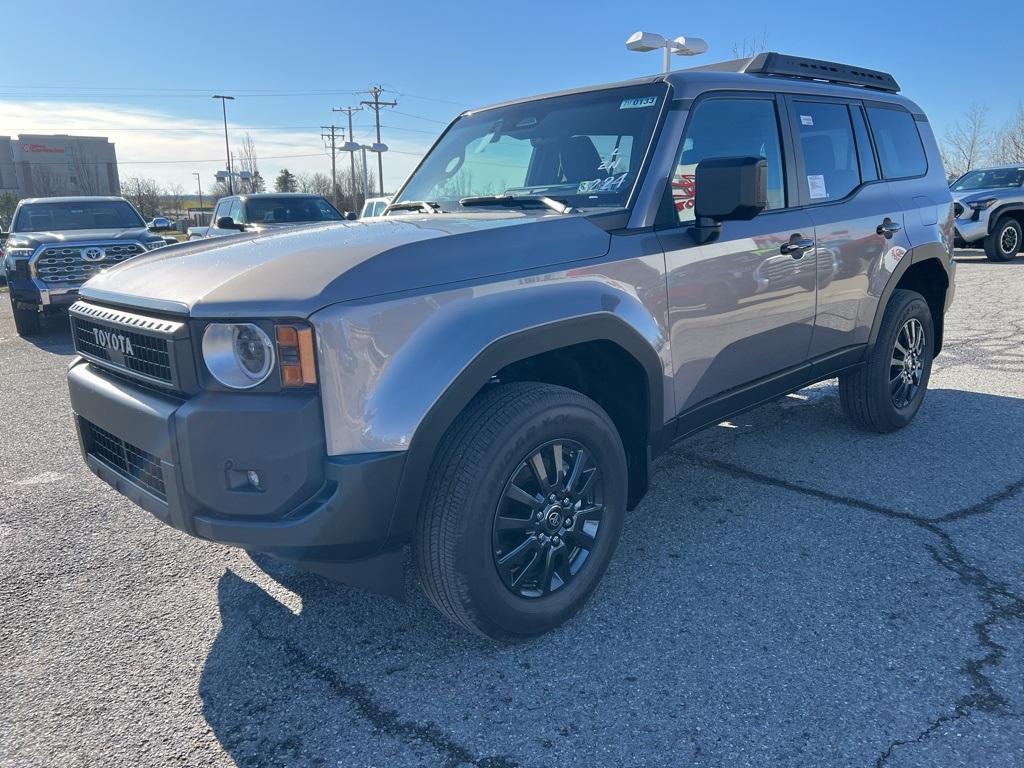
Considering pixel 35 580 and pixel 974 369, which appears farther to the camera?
pixel 974 369

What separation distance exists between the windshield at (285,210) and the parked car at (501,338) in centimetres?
899

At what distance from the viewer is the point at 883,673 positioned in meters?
2.44

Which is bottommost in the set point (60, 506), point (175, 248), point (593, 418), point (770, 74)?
point (60, 506)

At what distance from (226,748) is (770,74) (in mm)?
3744

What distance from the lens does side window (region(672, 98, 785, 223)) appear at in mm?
3164

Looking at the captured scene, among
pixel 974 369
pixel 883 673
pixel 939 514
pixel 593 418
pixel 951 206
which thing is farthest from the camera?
pixel 974 369

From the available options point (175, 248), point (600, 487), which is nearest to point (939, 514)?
point (600, 487)

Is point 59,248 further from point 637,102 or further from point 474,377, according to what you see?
point 474,377

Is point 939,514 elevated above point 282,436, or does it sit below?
below

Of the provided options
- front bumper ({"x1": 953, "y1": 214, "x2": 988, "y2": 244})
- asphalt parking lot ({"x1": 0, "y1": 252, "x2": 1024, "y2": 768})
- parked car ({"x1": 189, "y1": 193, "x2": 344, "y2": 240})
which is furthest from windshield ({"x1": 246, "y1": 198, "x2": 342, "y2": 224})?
front bumper ({"x1": 953, "y1": 214, "x2": 988, "y2": 244})

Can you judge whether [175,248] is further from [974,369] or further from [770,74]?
[974,369]

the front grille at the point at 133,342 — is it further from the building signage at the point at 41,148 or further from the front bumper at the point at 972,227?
the building signage at the point at 41,148

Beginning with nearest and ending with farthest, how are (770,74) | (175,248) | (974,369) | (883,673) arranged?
(883,673) → (175,248) → (770,74) → (974,369)

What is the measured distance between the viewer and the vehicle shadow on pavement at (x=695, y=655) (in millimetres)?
2186
